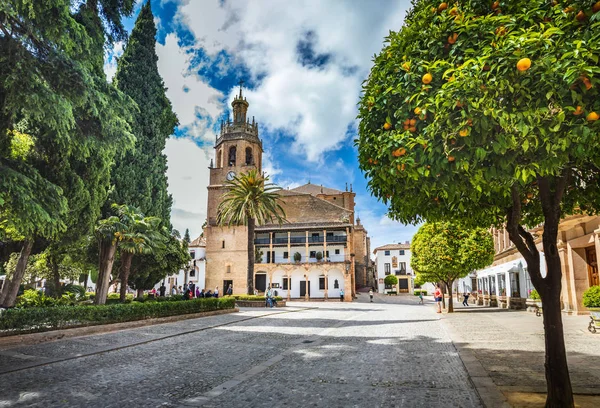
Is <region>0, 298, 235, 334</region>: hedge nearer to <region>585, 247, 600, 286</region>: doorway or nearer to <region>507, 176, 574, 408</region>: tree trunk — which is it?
<region>507, 176, 574, 408</region>: tree trunk

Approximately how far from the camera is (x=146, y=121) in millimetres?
23906

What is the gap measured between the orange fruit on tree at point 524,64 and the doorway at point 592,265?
57.4 feet

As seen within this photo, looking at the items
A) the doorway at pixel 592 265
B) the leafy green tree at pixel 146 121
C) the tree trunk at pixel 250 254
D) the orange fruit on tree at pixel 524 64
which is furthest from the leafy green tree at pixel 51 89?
the tree trunk at pixel 250 254

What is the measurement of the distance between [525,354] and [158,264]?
21.7 metres

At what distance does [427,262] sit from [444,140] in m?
21.0

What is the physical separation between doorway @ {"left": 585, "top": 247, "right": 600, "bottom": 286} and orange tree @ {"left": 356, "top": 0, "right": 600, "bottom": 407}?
14200mm

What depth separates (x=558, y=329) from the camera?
15.0ft

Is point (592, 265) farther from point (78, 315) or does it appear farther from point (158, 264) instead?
point (158, 264)

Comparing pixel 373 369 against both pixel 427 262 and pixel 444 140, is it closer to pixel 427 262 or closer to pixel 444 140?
pixel 444 140

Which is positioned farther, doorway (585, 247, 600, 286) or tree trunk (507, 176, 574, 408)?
doorway (585, 247, 600, 286)

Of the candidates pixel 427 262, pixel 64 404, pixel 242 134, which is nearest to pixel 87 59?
pixel 64 404

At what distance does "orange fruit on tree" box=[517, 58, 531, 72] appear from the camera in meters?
3.16

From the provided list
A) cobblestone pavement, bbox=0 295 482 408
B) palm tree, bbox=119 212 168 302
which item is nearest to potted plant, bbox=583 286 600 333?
cobblestone pavement, bbox=0 295 482 408

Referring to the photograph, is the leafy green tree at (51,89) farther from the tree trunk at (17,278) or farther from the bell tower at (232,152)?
the bell tower at (232,152)
